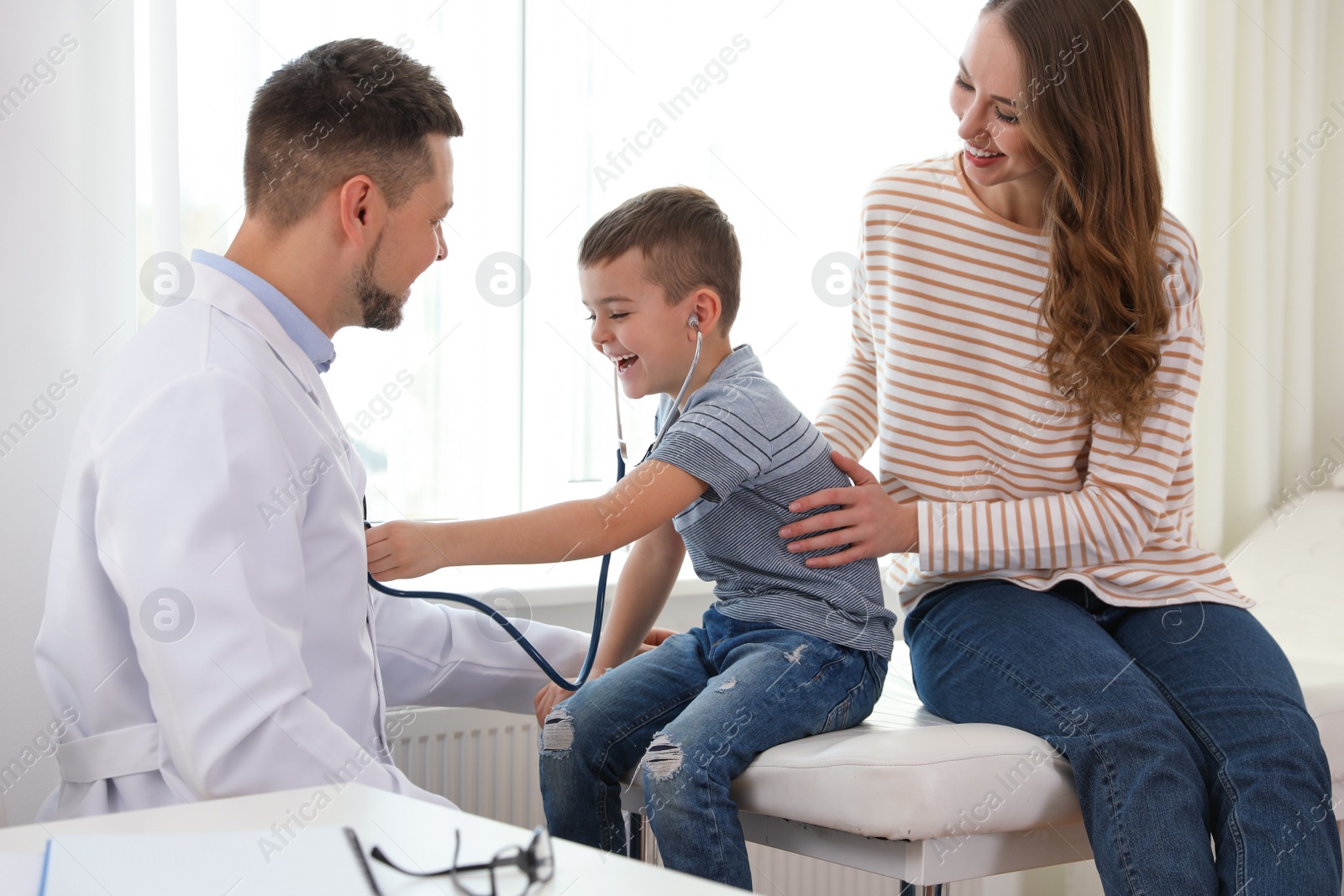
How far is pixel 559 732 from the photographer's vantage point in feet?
4.06

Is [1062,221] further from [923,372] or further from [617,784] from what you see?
[617,784]

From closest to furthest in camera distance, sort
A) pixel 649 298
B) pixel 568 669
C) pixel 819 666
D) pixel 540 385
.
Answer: pixel 819 666 < pixel 649 298 < pixel 568 669 < pixel 540 385

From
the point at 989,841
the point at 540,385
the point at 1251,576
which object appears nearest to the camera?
the point at 989,841

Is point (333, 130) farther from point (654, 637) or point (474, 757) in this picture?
point (474, 757)

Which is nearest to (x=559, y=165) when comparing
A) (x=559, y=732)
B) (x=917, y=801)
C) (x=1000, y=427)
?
(x=1000, y=427)

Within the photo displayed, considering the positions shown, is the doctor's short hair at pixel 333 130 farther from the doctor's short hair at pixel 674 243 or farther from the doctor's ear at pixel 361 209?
the doctor's short hair at pixel 674 243

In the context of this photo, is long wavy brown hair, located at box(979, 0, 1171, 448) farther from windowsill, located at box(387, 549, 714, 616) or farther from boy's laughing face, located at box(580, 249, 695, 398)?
windowsill, located at box(387, 549, 714, 616)

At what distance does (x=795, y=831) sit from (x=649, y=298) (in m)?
0.63

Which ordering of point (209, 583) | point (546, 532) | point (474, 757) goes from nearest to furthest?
point (209, 583) → point (546, 532) → point (474, 757)

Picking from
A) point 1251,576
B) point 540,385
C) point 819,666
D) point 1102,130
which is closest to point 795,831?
point 819,666

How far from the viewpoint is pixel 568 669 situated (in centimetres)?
144

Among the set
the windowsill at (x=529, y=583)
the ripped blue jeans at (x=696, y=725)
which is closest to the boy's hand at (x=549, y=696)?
the ripped blue jeans at (x=696, y=725)

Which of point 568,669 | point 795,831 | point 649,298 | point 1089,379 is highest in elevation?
point 649,298

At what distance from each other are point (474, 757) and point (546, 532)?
2.48 ft
